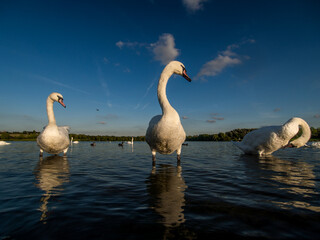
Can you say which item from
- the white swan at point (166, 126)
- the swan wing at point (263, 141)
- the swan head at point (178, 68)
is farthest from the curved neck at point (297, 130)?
the white swan at point (166, 126)

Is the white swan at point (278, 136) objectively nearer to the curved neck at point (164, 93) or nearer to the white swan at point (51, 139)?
the curved neck at point (164, 93)

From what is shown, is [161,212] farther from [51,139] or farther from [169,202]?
[51,139]

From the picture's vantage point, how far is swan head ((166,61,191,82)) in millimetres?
7611

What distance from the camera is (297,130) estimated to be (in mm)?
11039

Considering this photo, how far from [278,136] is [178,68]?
333 inches

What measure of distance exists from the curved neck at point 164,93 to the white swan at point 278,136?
8431mm

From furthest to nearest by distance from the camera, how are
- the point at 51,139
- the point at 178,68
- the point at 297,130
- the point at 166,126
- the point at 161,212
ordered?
the point at 297,130
the point at 51,139
the point at 178,68
the point at 166,126
the point at 161,212

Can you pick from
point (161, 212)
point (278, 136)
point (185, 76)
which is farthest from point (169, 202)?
point (278, 136)

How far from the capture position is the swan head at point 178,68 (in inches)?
300

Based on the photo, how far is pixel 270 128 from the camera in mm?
11891

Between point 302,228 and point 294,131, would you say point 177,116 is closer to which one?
point 302,228

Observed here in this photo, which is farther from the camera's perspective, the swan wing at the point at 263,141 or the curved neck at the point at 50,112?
the curved neck at the point at 50,112

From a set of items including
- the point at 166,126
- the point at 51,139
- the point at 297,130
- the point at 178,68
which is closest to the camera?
the point at 166,126

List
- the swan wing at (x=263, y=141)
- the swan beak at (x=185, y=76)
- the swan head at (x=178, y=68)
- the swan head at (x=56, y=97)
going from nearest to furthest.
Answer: the swan head at (x=178, y=68)
the swan beak at (x=185, y=76)
the swan wing at (x=263, y=141)
the swan head at (x=56, y=97)
